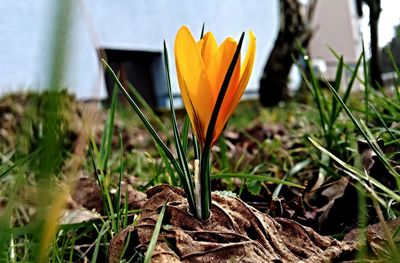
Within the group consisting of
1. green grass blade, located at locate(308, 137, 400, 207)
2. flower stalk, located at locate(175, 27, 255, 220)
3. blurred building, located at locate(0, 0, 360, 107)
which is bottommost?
green grass blade, located at locate(308, 137, 400, 207)

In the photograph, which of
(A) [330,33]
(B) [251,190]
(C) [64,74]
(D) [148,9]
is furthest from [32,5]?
(A) [330,33]

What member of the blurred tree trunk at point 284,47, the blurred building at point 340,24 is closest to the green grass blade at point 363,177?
the blurred tree trunk at point 284,47

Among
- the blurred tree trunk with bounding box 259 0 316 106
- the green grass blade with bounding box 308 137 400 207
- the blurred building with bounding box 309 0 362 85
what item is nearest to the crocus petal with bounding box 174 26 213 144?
the green grass blade with bounding box 308 137 400 207

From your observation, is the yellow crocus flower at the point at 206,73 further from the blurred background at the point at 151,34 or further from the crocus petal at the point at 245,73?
the blurred background at the point at 151,34

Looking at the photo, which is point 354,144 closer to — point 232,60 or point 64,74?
point 232,60

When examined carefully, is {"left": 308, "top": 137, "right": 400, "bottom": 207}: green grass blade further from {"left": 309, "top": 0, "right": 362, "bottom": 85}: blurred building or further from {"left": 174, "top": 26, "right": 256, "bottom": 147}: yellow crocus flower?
{"left": 309, "top": 0, "right": 362, "bottom": 85}: blurred building

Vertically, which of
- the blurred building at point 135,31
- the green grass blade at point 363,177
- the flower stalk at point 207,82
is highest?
the blurred building at point 135,31

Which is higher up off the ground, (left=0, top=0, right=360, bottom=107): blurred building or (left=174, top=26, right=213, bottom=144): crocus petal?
(left=0, top=0, right=360, bottom=107): blurred building
